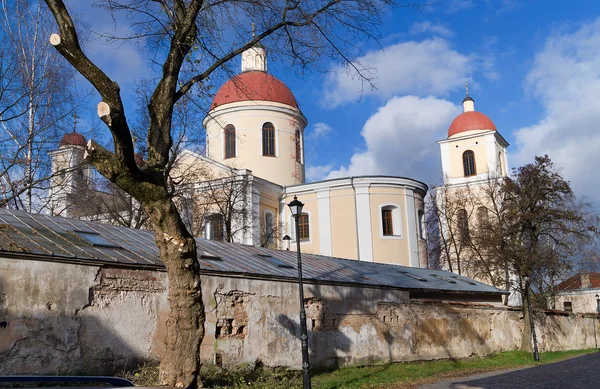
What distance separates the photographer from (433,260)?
Result: 39594 mm

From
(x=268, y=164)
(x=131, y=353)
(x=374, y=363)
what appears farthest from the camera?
(x=268, y=164)

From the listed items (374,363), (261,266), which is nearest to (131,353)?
(261,266)

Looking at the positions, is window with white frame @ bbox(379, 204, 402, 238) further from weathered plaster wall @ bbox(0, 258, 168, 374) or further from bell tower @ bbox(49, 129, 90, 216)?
weathered plaster wall @ bbox(0, 258, 168, 374)

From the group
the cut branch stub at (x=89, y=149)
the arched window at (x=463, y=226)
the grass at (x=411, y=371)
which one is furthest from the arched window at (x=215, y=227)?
the cut branch stub at (x=89, y=149)

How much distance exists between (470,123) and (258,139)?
1963 cm

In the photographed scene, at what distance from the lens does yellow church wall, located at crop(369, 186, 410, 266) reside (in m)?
32.9

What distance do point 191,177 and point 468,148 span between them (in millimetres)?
24896

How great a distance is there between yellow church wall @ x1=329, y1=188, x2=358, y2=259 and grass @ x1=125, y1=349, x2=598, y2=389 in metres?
13.0

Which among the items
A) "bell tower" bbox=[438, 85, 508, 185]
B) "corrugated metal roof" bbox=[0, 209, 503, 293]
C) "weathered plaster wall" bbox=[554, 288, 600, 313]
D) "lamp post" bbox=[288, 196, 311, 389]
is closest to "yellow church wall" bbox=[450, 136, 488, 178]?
"bell tower" bbox=[438, 85, 508, 185]

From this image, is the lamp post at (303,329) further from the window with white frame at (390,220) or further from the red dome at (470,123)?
the red dome at (470,123)

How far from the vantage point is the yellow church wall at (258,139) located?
3553 cm

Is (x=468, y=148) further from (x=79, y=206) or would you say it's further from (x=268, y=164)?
(x=79, y=206)

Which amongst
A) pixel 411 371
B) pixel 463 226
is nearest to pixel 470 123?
pixel 463 226

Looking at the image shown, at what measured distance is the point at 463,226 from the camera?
38625 mm
